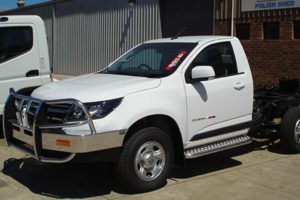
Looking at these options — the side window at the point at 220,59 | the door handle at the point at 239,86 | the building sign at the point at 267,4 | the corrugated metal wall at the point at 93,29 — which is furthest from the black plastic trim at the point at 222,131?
the corrugated metal wall at the point at 93,29

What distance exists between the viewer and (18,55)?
868cm

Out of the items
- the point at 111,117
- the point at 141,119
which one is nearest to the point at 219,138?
the point at 141,119

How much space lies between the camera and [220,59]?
6.80 m

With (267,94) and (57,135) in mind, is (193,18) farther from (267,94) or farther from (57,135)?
(57,135)

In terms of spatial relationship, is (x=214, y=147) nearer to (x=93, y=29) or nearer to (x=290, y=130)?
(x=290, y=130)

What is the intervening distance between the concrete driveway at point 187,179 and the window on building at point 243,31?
20.9 ft

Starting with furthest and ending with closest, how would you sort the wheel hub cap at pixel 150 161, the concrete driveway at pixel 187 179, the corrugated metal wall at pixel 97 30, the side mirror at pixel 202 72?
the corrugated metal wall at pixel 97 30, the side mirror at pixel 202 72, the concrete driveway at pixel 187 179, the wheel hub cap at pixel 150 161

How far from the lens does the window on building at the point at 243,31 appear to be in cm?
1345

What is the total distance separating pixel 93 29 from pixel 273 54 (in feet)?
32.2

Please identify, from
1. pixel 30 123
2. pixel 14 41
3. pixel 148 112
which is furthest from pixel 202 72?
pixel 14 41

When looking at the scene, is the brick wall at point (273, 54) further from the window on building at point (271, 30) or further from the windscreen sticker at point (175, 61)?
the windscreen sticker at point (175, 61)

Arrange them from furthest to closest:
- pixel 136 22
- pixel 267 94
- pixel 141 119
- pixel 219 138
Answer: pixel 136 22 → pixel 267 94 → pixel 219 138 → pixel 141 119

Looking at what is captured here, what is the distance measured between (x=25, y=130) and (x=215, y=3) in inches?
371

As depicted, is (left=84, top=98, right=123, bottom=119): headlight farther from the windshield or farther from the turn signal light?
the windshield
